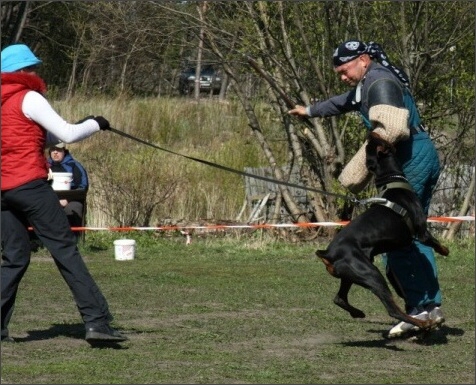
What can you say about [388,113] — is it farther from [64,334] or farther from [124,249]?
[124,249]

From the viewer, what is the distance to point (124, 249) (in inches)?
508

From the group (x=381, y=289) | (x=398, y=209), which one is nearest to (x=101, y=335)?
(x=381, y=289)

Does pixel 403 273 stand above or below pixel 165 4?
below

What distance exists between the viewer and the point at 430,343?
730 centimetres

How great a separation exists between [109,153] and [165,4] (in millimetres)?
3909

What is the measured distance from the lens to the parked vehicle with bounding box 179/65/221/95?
66.6 feet

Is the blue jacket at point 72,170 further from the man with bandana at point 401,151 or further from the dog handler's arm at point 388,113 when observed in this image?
the dog handler's arm at point 388,113

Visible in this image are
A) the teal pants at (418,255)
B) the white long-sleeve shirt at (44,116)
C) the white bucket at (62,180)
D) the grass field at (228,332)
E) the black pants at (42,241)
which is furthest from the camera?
the white bucket at (62,180)

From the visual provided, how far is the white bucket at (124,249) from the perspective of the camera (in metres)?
12.8

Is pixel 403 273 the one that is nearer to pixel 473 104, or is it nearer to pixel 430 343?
pixel 430 343

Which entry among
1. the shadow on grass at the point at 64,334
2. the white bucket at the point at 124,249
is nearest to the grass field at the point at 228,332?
the shadow on grass at the point at 64,334

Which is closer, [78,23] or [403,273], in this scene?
[403,273]

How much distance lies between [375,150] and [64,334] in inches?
91.4

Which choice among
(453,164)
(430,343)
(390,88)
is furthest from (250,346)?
(453,164)
